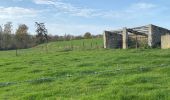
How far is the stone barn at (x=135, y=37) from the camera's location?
41344 millimetres

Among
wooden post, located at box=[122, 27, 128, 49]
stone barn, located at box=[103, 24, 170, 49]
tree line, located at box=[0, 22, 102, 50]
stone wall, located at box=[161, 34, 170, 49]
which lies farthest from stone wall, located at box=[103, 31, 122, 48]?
tree line, located at box=[0, 22, 102, 50]

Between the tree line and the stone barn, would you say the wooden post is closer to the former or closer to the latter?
the stone barn

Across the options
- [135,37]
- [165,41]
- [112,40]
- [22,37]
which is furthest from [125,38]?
[22,37]

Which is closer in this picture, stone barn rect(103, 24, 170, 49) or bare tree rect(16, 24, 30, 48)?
stone barn rect(103, 24, 170, 49)

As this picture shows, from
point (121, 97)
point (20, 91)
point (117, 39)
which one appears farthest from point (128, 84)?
point (117, 39)

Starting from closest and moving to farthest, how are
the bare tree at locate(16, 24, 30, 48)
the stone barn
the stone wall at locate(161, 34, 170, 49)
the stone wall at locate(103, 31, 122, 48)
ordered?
the stone wall at locate(161, 34, 170, 49)
the stone barn
the stone wall at locate(103, 31, 122, 48)
the bare tree at locate(16, 24, 30, 48)

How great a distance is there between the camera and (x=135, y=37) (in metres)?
45.7

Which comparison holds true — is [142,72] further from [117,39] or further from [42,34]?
[42,34]

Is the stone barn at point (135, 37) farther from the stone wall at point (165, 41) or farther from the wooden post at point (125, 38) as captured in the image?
the stone wall at point (165, 41)

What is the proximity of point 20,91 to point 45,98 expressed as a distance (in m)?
2.22

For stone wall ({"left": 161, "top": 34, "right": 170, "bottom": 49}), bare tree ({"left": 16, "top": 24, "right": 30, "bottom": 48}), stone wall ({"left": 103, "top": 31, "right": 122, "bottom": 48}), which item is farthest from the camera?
bare tree ({"left": 16, "top": 24, "right": 30, "bottom": 48})

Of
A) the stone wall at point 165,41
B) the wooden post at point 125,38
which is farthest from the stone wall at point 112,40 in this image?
the stone wall at point 165,41

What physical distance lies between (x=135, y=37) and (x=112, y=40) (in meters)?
3.40

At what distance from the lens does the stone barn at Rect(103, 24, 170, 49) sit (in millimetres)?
41344
